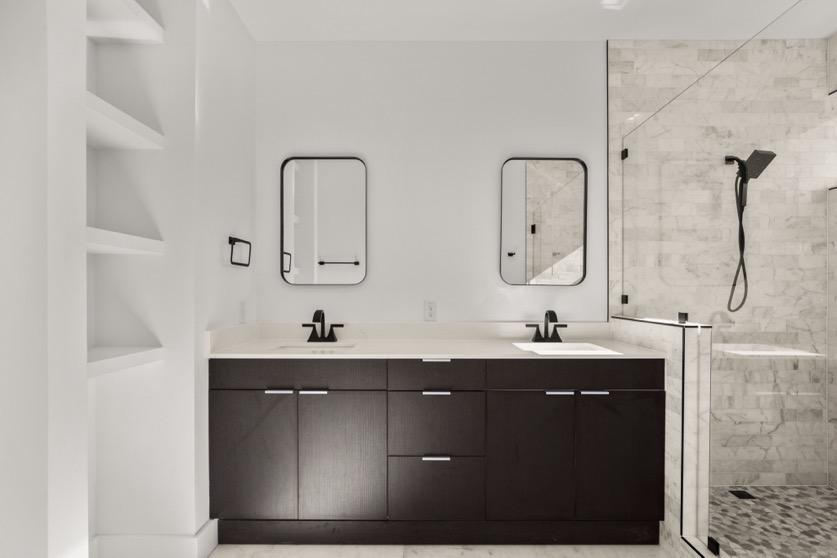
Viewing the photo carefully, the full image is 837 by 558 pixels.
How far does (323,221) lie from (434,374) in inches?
46.5

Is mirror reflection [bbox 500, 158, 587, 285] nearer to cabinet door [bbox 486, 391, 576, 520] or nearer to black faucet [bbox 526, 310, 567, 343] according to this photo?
black faucet [bbox 526, 310, 567, 343]

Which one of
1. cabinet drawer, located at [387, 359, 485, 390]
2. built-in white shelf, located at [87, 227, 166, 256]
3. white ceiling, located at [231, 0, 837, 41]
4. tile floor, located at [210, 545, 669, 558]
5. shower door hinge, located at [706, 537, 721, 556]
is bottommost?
tile floor, located at [210, 545, 669, 558]

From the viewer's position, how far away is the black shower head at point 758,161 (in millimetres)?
1610

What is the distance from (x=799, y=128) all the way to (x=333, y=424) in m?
2.12

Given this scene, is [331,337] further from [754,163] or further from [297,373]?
[754,163]

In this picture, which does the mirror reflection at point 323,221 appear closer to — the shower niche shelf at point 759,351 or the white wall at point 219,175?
the white wall at point 219,175

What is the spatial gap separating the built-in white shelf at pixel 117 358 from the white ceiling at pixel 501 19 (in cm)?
183

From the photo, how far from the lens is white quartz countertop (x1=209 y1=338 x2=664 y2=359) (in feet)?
7.36

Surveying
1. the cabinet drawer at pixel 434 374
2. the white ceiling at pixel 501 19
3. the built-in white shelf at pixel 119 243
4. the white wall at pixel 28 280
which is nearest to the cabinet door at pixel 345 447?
the cabinet drawer at pixel 434 374

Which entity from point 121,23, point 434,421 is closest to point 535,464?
point 434,421

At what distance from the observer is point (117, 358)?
1.82m

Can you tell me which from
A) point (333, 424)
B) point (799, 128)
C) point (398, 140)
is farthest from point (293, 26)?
point (799, 128)

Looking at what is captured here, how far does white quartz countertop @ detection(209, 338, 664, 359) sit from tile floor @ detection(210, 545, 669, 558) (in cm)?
91

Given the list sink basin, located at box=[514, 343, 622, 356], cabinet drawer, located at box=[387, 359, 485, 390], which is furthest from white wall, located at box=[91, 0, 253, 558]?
sink basin, located at box=[514, 343, 622, 356]
